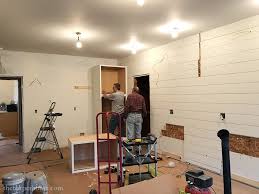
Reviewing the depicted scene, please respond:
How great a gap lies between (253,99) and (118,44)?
304cm

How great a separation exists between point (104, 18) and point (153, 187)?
8.45 feet

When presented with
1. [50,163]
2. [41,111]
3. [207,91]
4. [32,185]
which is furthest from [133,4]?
[41,111]

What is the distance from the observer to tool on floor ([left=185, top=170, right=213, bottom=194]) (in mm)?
1959

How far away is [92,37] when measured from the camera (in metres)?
4.53

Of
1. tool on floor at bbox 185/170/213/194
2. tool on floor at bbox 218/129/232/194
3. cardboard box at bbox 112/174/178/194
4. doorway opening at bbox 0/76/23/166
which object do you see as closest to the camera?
tool on floor at bbox 218/129/232/194

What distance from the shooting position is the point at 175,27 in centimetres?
395

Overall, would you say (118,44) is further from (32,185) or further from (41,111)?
Answer: (32,185)

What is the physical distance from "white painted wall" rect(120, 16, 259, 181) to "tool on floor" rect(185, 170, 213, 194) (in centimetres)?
190

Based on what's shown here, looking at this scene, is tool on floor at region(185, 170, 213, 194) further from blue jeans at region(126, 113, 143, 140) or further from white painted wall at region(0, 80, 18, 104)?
white painted wall at region(0, 80, 18, 104)

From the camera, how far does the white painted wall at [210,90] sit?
139 inches

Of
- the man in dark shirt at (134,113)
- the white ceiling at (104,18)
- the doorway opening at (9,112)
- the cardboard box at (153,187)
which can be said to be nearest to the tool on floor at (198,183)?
the cardboard box at (153,187)

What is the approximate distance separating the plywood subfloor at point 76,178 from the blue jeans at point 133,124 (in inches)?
32.8

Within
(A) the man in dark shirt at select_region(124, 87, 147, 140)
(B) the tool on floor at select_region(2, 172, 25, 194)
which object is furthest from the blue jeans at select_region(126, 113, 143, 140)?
(B) the tool on floor at select_region(2, 172, 25, 194)

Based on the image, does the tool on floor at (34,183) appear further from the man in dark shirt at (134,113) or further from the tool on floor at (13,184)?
the man in dark shirt at (134,113)
